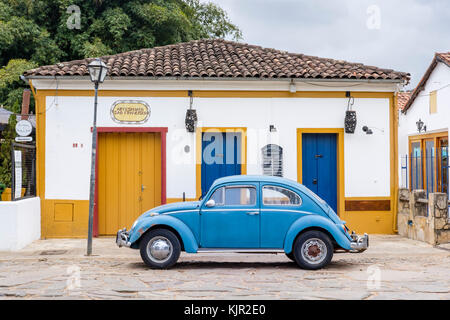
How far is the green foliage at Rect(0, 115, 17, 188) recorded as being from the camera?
50.4ft

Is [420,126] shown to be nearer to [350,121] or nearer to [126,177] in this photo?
[350,121]

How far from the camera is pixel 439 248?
11.3 m

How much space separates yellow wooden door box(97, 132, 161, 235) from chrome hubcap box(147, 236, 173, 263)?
436cm

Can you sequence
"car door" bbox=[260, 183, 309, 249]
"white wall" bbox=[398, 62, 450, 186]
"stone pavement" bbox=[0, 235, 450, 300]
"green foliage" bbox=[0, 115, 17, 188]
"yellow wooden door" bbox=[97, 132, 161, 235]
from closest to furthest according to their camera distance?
"stone pavement" bbox=[0, 235, 450, 300] < "car door" bbox=[260, 183, 309, 249] < "yellow wooden door" bbox=[97, 132, 161, 235] < "green foliage" bbox=[0, 115, 17, 188] < "white wall" bbox=[398, 62, 450, 186]

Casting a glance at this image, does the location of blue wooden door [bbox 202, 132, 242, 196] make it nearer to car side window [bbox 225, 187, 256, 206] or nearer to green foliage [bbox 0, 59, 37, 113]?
car side window [bbox 225, 187, 256, 206]

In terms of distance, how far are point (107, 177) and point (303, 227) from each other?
239 inches

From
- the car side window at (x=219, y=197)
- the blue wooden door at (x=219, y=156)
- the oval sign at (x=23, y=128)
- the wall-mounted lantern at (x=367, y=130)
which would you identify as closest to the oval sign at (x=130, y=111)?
the blue wooden door at (x=219, y=156)

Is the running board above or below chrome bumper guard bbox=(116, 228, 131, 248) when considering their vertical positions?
below

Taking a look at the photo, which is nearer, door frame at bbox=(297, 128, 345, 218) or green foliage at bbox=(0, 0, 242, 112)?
door frame at bbox=(297, 128, 345, 218)

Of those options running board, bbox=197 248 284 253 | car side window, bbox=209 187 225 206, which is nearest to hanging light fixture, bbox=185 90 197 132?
car side window, bbox=209 187 225 206

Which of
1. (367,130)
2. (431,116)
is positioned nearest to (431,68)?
(431,116)

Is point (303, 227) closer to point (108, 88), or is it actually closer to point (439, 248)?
point (439, 248)

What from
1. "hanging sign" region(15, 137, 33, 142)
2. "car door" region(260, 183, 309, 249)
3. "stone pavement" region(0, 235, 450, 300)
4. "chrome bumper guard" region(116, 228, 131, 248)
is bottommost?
"stone pavement" region(0, 235, 450, 300)

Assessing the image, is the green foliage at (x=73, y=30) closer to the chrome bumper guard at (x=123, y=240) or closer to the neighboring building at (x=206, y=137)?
the neighboring building at (x=206, y=137)
